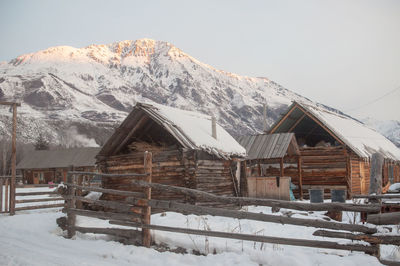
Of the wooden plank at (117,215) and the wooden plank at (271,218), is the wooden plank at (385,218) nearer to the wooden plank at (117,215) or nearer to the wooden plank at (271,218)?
the wooden plank at (271,218)

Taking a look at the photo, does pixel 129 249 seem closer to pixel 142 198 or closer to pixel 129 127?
pixel 142 198

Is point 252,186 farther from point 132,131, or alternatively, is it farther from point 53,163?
point 53,163

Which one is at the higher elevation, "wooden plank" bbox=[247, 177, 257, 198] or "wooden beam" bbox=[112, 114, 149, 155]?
"wooden beam" bbox=[112, 114, 149, 155]

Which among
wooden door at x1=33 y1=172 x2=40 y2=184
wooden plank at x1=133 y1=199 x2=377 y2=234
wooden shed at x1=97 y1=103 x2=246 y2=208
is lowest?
wooden door at x1=33 y1=172 x2=40 y2=184

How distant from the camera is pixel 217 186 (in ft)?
54.5

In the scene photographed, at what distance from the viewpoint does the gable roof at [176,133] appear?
50.1 ft

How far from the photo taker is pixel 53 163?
186 ft

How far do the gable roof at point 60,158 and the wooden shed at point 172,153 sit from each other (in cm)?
4014

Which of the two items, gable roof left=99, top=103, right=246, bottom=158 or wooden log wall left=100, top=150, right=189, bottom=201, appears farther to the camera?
wooden log wall left=100, top=150, right=189, bottom=201

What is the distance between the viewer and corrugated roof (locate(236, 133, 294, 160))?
2014 centimetres

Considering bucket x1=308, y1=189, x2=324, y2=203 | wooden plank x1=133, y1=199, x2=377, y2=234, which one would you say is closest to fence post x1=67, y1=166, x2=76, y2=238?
wooden plank x1=133, y1=199, x2=377, y2=234

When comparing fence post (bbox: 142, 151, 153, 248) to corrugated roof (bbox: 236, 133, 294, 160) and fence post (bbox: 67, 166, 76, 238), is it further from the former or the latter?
corrugated roof (bbox: 236, 133, 294, 160)

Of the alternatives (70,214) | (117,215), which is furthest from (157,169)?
(117,215)

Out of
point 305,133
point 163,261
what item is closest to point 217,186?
point 163,261
